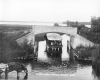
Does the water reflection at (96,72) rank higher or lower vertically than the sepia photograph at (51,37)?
lower

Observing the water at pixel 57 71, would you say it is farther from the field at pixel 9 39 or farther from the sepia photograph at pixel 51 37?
the field at pixel 9 39

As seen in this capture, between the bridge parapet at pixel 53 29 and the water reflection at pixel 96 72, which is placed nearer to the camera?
the water reflection at pixel 96 72

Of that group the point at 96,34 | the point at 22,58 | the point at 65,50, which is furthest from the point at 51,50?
the point at 96,34

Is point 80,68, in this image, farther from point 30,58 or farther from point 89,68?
point 30,58

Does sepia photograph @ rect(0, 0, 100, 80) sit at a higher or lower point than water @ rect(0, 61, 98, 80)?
higher

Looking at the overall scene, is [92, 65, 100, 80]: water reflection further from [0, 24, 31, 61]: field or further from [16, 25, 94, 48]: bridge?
[0, 24, 31, 61]: field

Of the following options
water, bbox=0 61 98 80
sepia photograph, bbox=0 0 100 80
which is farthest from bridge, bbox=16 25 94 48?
water, bbox=0 61 98 80

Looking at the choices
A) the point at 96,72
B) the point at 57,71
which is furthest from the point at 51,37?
the point at 96,72

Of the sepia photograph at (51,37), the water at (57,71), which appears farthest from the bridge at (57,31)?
the water at (57,71)
